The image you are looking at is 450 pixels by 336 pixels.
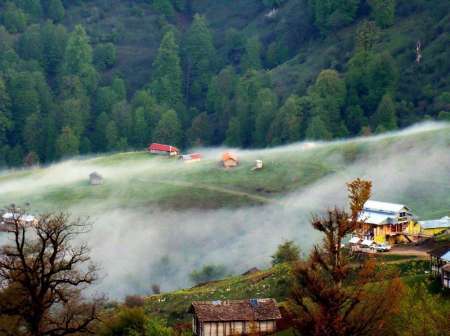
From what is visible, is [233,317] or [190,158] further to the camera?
[190,158]

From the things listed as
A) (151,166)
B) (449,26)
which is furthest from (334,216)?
(449,26)

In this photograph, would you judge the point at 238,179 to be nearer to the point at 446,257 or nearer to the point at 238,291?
the point at 238,291

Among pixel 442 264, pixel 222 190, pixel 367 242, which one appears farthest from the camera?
pixel 222 190

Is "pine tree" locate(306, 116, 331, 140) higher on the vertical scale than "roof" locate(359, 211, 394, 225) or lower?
higher

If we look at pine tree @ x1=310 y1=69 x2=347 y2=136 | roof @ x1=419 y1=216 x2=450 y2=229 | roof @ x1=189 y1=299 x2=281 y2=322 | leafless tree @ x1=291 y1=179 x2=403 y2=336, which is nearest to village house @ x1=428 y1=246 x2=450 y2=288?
roof @ x1=189 y1=299 x2=281 y2=322

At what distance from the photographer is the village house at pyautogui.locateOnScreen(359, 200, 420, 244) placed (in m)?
90.2

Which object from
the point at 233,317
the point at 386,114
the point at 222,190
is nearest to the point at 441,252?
the point at 233,317

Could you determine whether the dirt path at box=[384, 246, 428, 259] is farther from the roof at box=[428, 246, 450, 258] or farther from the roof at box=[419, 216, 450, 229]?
the roof at box=[419, 216, 450, 229]

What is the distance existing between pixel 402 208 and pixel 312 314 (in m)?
49.1

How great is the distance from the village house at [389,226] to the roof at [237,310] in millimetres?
19676

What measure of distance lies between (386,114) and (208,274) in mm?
82697

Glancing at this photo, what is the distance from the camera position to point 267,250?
117 m

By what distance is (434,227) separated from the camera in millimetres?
93688

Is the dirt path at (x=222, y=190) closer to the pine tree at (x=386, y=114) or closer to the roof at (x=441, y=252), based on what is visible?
the pine tree at (x=386, y=114)
